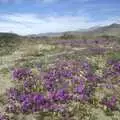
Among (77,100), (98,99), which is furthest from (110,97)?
(77,100)

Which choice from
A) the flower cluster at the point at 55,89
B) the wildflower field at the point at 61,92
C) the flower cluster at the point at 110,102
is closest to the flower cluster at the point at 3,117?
the wildflower field at the point at 61,92

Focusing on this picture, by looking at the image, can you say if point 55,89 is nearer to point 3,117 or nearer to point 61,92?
point 61,92

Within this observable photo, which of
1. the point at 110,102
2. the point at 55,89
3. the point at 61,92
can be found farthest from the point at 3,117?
the point at 110,102

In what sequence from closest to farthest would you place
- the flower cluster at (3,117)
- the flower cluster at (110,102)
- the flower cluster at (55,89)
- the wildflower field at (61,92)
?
1. the flower cluster at (3,117)
2. the wildflower field at (61,92)
3. the flower cluster at (55,89)
4. the flower cluster at (110,102)

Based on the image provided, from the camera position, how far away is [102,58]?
21875mm

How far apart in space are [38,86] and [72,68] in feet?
12.1

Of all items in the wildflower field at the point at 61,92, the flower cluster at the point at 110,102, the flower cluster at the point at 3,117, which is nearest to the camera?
the flower cluster at the point at 3,117

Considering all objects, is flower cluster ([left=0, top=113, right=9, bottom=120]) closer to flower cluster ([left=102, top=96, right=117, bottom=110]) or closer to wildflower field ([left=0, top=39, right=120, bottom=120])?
wildflower field ([left=0, top=39, right=120, bottom=120])

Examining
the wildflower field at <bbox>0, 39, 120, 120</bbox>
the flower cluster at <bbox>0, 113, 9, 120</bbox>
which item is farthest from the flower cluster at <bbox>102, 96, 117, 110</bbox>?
the flower cluster at <bbox>0, 113, 9, 120</bbox>

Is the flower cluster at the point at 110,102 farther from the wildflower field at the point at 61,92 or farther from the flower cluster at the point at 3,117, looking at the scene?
the flower cluster at the point at 3,117

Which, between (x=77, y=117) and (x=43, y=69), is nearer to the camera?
(x=77, y=117)

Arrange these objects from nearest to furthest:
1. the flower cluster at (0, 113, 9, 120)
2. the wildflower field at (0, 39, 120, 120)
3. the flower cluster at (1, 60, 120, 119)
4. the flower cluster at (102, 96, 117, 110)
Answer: the flower cluster at (0, 113, 9, 120)
the wildflower field at (0, 39, 120, 120)
the flower cluster at (1, 60, 120, 119)
the flower cluster at (102, 96, 117, 110)

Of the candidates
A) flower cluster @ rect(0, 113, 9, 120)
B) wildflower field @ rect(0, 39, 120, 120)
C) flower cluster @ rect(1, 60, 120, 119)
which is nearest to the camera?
flower cluster @ rect(0, 113, 9, 120)

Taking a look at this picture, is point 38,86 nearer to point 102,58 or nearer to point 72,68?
point 72,68
